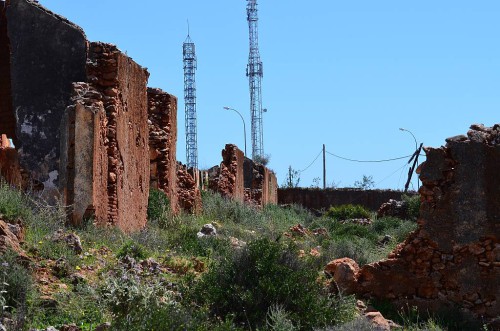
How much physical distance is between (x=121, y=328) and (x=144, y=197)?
33.2 feet

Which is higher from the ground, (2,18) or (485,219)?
(2,18)

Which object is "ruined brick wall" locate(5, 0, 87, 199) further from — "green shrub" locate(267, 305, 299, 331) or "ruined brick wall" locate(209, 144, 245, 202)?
"ruined brick wall" locate(209, 144, 245, 202)

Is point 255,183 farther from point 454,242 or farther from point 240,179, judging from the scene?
point 454,242

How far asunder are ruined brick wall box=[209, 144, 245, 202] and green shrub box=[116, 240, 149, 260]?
16.0 metres

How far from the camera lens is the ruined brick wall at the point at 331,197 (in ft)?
159

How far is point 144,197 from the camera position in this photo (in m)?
21.1

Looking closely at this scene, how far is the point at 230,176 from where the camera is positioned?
111 feet

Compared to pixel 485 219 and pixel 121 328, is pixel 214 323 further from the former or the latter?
pixel 485 219

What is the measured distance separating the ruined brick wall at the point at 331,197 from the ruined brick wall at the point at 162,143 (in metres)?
24.4

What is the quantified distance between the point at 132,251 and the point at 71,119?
2794 millimetres

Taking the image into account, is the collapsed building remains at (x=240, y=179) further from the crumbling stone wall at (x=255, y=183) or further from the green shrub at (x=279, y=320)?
the green shrub at (x=279, y=320)

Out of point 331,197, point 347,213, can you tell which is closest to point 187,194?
point 347,213

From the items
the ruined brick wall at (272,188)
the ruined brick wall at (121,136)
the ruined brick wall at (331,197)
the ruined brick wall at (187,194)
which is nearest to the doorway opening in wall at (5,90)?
the ruined brick wall at (121,136)

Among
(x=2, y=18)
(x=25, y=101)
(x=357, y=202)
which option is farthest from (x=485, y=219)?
(x=357, y=202)
